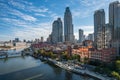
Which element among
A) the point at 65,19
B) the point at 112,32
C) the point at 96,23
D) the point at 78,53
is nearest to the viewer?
the point at 78,53

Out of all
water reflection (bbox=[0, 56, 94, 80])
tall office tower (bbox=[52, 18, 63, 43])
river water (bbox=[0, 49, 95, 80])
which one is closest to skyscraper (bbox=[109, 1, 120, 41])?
water reflection (bbox=[0, 56, 94, 80])

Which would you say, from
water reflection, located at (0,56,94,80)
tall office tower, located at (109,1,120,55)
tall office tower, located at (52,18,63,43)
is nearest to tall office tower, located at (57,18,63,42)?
tall office tower, located at (52,18,63,43)

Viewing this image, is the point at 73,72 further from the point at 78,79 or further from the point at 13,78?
the point at 13,78

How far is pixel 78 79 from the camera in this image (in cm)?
1719

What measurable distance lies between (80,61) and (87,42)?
2486cm

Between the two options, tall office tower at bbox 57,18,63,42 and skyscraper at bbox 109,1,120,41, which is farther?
tall office tower at bbox 57,18,63,42

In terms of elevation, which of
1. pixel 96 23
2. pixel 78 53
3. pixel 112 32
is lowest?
pixel 78 53

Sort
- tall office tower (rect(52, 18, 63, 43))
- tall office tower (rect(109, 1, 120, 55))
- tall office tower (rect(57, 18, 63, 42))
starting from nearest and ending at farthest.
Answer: tall office tower (rect(109, 1, 120, 55)) → tall office tower (rect(57, 18, 63, 42)) → tall office tower (rect(52, 18, 63, 43))

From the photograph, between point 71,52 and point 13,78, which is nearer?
point 13,78

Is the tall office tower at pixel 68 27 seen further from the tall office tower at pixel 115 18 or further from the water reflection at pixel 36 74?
the water reflection at pixel 36 74

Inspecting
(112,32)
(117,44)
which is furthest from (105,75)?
(112,32)

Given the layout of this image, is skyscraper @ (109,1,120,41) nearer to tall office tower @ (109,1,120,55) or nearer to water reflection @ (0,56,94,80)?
tall office tower @ (109,1,120,55)

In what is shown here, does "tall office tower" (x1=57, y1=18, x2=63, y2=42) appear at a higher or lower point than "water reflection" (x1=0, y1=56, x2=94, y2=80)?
higher

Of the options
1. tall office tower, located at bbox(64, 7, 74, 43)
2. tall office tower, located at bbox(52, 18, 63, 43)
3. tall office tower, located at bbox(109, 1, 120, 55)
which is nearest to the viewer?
tall office tower, located at bbox(109, 1, 120, 55)
